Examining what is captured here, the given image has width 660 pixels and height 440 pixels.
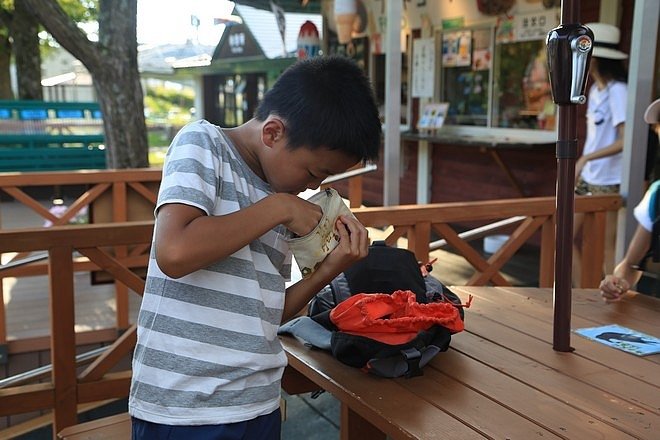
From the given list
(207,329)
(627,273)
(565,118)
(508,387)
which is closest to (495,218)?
(627,273)

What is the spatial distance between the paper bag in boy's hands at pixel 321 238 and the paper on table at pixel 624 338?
3.08 ft

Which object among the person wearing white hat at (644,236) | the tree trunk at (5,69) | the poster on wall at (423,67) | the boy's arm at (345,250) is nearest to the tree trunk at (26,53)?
the tree trunk at (5,69)

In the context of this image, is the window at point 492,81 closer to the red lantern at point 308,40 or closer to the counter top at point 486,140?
the counter top at point 486,140

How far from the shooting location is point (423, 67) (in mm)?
7988

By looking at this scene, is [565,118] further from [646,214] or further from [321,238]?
[646,214]

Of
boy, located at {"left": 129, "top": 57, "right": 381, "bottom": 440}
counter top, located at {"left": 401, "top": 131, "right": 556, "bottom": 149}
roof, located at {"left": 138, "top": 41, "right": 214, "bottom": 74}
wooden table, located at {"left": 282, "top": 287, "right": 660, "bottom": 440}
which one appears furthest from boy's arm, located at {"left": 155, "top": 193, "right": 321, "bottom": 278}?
roof, located at {"left": 138, "top": 41, "right": 214, "bottom": 74}

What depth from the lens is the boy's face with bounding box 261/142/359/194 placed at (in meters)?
1.30

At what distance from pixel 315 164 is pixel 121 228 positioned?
1.46 metres

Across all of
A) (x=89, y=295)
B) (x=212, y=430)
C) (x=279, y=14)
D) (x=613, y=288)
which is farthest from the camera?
(x=279, y=14)

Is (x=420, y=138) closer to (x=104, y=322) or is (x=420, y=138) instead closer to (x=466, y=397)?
(x=104, y=322)

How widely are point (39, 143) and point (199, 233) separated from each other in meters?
9.66

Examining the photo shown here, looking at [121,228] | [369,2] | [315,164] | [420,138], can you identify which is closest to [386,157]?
[121,228]

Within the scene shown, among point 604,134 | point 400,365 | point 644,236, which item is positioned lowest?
point 400,365

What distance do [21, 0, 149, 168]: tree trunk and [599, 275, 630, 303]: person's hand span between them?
447 centimetres
